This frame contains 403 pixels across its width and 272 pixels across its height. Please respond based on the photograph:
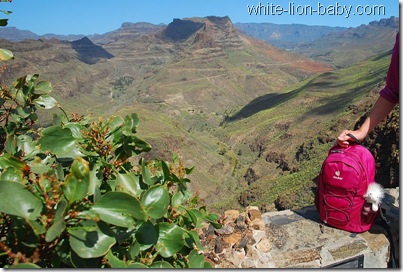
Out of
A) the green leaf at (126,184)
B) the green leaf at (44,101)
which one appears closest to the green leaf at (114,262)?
the green leaf at (126,184)

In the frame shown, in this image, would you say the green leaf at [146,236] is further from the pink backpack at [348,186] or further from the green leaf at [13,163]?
the pink backpack at [348,186]

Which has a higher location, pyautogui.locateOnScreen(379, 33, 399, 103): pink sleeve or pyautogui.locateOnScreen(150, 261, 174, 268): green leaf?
pyautogui.locateOnScreen(379, 33, 399, 103): pink sleeve

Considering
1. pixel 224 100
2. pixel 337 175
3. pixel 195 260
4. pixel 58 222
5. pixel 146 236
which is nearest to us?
pixel 58 222

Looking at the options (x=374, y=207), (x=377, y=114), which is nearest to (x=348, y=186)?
(x=374, y=207)

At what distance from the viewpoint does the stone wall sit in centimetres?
291

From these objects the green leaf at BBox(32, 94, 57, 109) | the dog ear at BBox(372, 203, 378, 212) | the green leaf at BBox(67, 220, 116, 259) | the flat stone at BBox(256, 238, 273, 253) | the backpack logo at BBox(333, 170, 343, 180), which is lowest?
the flat stone at BBox(256, 238, 273, 253)

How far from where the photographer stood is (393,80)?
251 cm

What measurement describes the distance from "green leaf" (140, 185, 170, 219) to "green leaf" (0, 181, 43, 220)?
1.15ft

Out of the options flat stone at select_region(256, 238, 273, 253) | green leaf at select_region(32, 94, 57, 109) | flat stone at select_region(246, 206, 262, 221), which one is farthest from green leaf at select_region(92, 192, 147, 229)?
flat stone at select_region(246, 206, 262, 221)

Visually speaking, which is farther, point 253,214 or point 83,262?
point 253,214

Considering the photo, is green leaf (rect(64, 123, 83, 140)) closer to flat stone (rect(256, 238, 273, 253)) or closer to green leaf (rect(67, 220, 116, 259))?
green leaf (rect(67, 220, 116, 259))

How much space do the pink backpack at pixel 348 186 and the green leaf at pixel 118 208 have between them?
2.26 m

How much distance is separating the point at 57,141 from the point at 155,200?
0.46 metres

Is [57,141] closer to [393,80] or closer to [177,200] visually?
[177,200]
